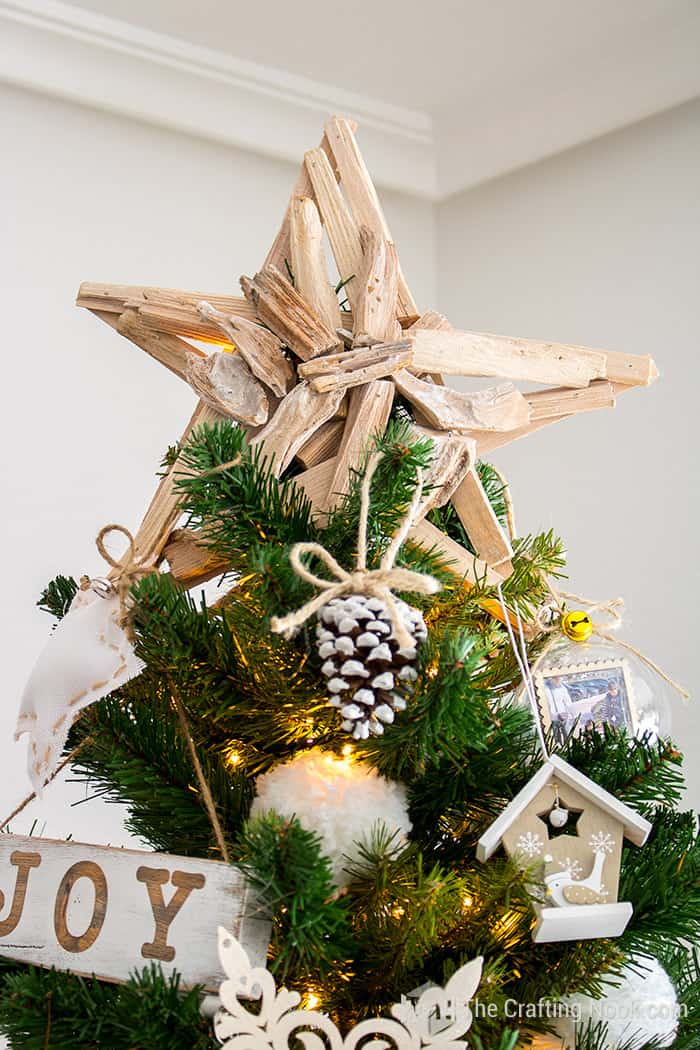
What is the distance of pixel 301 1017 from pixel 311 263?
41 centimetres

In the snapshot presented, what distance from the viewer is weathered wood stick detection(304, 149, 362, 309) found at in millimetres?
622

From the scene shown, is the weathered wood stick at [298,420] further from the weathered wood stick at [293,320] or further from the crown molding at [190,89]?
the crown molding at [190,89]

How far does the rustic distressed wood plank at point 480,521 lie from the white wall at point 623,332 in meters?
0.64

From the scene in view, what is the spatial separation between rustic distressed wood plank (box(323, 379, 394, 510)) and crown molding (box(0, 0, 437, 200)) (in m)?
0.91

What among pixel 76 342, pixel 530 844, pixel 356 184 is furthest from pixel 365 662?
pixel 76 342

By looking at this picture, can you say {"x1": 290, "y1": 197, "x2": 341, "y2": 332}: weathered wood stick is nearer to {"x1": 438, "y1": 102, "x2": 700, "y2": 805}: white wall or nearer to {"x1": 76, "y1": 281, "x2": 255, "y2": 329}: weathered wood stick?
{"x1": 76, "y1": 281, "x2": 255, "y2": 329}: weathered wood stick

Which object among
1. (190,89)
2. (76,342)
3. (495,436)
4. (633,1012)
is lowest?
(633,1012)

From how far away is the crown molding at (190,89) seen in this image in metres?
1.22

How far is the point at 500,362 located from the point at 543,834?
10.8 inches

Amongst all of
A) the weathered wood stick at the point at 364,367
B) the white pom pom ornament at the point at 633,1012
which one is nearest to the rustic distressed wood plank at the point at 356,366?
the weathered wood stick at the point at 364,367

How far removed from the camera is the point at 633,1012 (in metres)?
0.51

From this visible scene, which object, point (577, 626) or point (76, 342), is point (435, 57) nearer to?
point (76, 342)

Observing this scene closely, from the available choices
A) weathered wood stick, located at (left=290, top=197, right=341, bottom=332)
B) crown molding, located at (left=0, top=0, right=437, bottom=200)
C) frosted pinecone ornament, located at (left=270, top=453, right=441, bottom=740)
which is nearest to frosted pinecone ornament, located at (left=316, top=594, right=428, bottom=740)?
frosted pinecone ornament, located at (left=270, top=453, right=441, bottom=740)

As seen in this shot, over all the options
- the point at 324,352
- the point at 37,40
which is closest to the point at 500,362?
the point at 324,352
